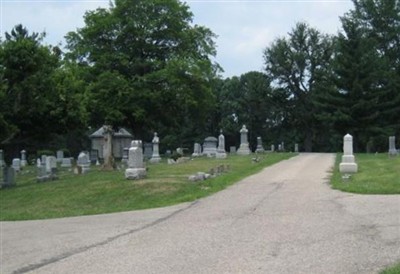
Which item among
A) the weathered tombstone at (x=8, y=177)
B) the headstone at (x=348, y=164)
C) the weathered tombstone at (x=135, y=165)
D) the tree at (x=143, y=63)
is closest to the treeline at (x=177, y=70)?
the tree at (x=143, y=63)

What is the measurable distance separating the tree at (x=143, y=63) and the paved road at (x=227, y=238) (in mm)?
27588

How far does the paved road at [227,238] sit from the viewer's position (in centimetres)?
793

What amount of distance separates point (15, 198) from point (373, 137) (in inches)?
1439

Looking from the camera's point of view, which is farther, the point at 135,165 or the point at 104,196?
the point at 135,165

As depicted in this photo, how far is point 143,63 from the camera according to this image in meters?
44.7

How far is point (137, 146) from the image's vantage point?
21.3 metres

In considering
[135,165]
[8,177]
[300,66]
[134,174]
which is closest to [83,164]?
[8,177]

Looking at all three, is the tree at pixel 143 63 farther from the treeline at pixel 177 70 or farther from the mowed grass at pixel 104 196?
the mowed grass at pixel 104 196

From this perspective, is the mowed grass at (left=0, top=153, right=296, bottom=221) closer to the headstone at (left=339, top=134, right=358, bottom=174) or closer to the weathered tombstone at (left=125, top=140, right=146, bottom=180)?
the weathered tombstone at (left=125, top=140, right=146, bottom=180)

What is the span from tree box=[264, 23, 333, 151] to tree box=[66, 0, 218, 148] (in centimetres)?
2153

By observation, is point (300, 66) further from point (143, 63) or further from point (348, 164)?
point (348, 164)

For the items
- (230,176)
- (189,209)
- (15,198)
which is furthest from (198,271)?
(15,198)

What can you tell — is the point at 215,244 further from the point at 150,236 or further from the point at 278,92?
the point at 278,92

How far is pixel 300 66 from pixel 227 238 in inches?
2329
